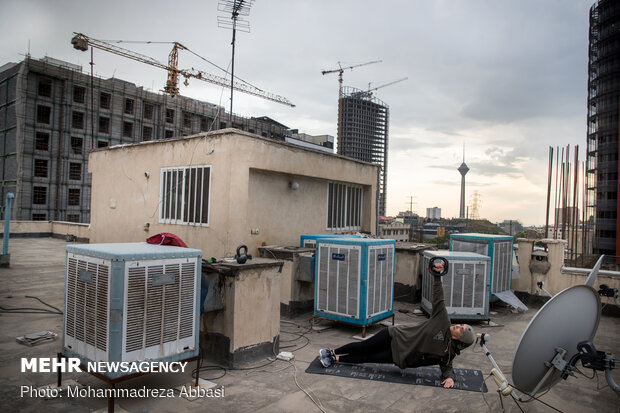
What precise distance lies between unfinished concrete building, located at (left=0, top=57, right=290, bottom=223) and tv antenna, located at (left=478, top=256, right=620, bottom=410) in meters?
40.8

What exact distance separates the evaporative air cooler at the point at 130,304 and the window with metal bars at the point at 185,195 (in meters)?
5.73

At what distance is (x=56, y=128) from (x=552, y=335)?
5114 cm

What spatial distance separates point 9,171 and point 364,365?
163 ft

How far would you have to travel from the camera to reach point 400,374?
5.73m

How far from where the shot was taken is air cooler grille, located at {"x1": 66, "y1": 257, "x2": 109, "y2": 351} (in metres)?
4.19

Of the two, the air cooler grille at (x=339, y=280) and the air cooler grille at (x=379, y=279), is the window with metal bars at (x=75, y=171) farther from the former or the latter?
the air cooler grille at (x=379, y=279)

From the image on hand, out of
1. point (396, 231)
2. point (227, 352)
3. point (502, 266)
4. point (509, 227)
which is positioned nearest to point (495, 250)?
point (502, 266)

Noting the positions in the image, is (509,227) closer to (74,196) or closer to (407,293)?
(407,293)

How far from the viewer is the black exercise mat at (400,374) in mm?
5438

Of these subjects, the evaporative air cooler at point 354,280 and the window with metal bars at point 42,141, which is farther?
the window with metal bars at point 42,141

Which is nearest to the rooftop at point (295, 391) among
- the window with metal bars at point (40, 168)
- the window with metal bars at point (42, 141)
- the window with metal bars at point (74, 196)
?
the window with metal bars at point (40, 168)

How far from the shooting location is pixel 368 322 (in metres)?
7.58

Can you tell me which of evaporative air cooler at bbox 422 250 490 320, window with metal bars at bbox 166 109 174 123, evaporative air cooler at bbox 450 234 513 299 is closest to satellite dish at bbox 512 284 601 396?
evaporative air cooler at bbox 422 250 490 320

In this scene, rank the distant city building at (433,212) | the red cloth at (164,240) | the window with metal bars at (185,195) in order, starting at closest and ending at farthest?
the red cloth at (164,240) < the window with metal bars at (185,195) < the distant city building at (433,212)
